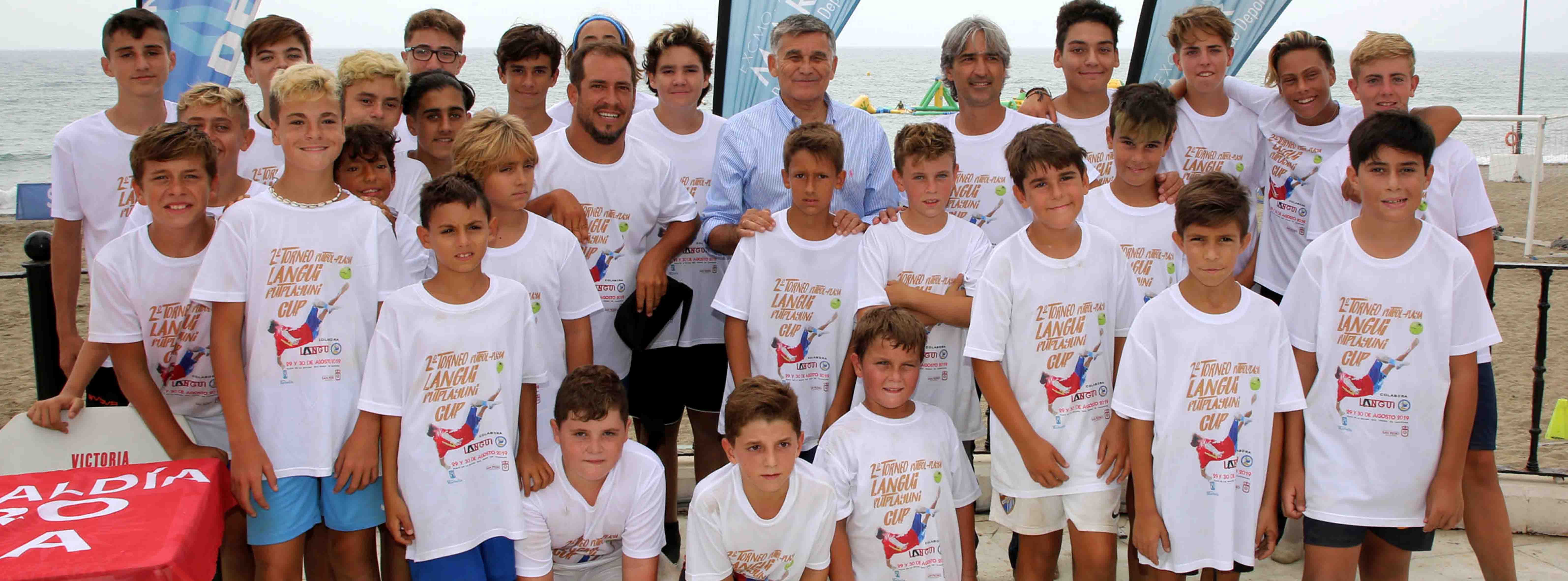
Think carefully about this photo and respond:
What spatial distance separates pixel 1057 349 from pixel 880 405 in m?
0.60

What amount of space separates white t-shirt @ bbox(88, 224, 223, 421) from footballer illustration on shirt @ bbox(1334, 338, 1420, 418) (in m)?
3.46

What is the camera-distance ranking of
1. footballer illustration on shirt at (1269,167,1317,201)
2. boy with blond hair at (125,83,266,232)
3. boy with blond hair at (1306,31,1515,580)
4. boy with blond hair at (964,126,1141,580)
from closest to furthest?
boy with blond hair at (964,126,1141,580), boy with blond hair at (1306,31,1515,580), boy with blond hair at (125,83,266,232), footballer illustration on shirt at (1269,167,1317,201)

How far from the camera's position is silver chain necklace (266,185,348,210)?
3193 mm

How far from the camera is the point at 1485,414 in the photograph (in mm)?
3420

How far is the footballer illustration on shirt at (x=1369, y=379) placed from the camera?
10.6 ft

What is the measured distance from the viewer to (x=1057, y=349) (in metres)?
3.35

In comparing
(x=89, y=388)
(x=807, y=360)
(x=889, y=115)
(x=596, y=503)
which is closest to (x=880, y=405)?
(x=807, y=360)

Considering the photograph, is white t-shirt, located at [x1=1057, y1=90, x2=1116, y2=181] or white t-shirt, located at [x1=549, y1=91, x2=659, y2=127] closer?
white t-shirt, located at [x1=1057, y1=90, x2=1116, y2=181]

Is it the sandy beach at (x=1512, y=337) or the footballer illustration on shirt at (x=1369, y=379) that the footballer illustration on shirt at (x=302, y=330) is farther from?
the footballer illustration on shirt at (x=1369, y=379)

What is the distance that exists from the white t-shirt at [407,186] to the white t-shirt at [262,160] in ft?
1.77

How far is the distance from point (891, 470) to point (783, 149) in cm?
139

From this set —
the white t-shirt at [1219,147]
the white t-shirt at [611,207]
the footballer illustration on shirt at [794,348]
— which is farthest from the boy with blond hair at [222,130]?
the white t-shirt at [1219,147]

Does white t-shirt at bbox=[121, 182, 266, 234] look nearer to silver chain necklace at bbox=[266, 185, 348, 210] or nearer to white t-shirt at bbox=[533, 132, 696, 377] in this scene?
silver chain necklace at bbox=[266, 185, 348, 210]

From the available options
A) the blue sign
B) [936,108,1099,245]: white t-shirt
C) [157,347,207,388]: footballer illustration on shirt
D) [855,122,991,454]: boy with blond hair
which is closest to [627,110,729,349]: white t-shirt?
[855,122,991,454]: boy with blond hair
